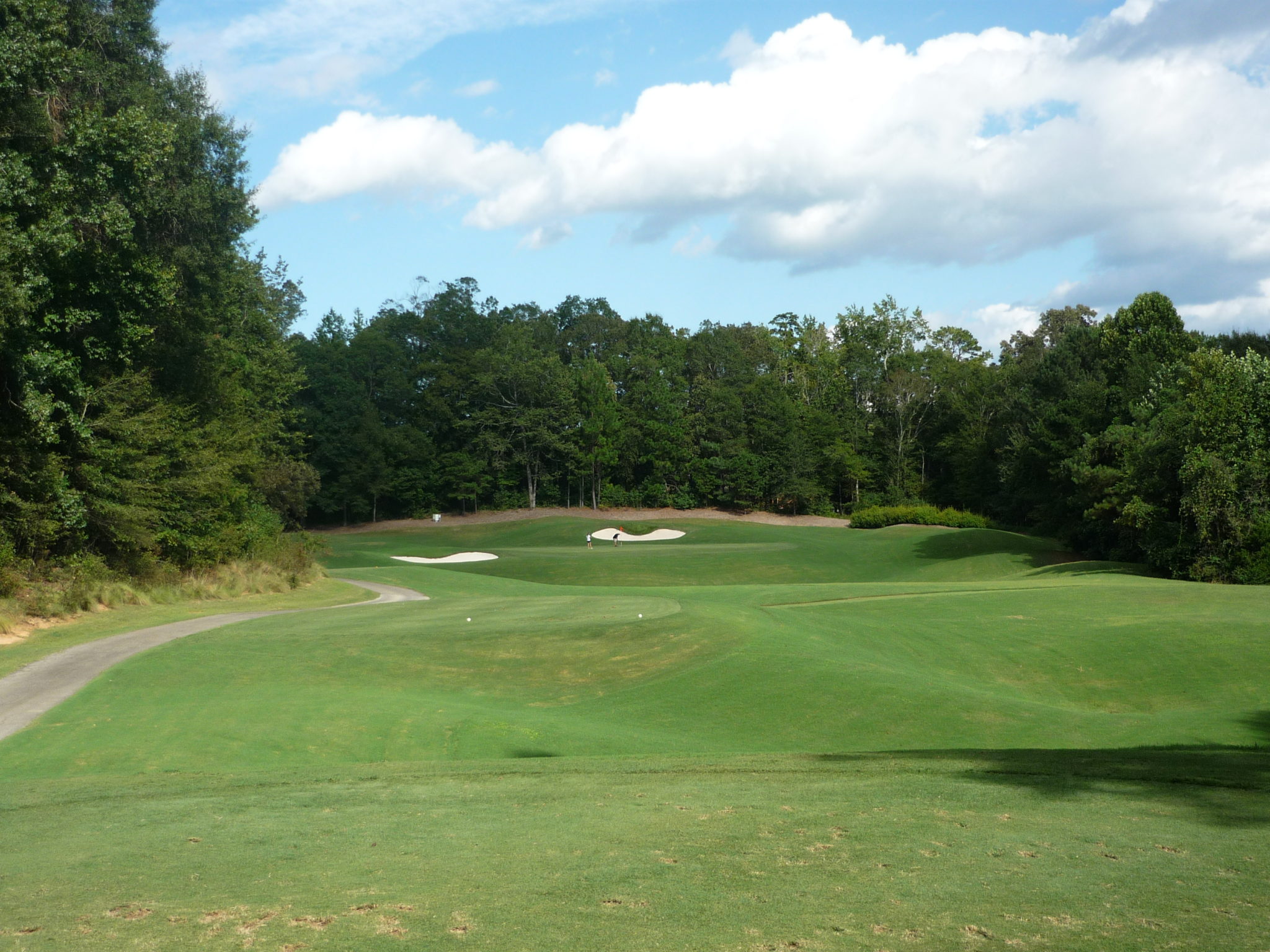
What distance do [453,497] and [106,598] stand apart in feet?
182

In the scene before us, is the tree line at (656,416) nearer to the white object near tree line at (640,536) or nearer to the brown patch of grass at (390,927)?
the white object near tree line at (640,536)

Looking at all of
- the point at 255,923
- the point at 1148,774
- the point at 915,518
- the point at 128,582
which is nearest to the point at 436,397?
the point at 915,518

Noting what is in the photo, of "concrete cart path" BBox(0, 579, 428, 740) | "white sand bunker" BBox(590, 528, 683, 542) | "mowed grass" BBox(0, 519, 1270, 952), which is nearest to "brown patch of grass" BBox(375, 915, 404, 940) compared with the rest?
"mowed grass" BBox(0, 519, 1270, 952)

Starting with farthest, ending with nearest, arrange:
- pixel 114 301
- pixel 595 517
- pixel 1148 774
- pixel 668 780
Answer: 1. pixel 595 517
2. pixel 114 301
3. pixel 668 780
4. pixel 1148 774

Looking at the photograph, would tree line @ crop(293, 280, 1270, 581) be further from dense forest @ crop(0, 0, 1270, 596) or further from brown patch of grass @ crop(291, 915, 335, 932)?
brown patch of grass @ crop(291, 915, 335, 932)

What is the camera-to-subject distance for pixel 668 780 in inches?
359

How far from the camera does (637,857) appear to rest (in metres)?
5.80

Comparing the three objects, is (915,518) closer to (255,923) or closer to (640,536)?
(640,536)

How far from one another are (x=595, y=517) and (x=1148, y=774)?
62.0m

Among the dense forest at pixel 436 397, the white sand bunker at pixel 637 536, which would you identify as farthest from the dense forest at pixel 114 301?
the white sand bunker at pixel 637 536

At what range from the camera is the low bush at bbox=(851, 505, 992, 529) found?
58.5 m

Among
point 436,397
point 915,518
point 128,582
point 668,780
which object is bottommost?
point 668,780

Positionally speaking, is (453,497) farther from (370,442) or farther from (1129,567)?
(1129,567)

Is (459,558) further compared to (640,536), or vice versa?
(640,536)
